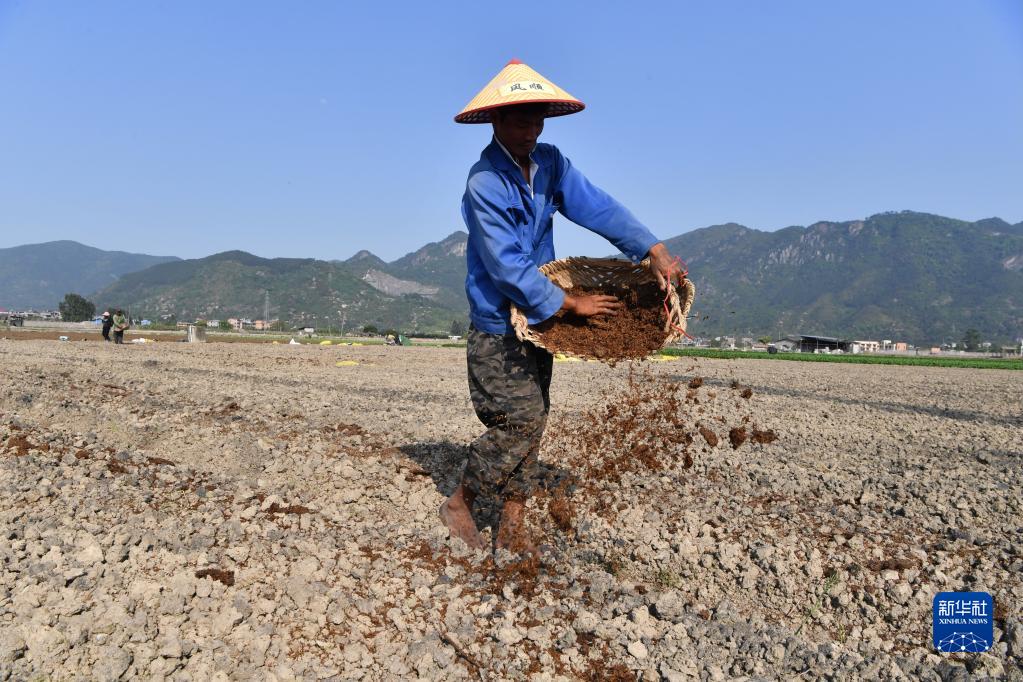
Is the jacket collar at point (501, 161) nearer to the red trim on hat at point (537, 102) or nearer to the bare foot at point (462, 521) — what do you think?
the red trim on hat at point (537, 102)

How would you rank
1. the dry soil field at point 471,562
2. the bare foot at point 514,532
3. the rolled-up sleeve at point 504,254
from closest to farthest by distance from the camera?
the dry soil field at point 471,562 < the rolled-up sleeve at point 504,254 < the bare foot at point 514,532

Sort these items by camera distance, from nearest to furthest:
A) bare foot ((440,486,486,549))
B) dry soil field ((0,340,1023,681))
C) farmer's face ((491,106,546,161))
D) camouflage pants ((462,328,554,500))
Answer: dry soil field ((0,340,1023,681)) → farmer's face ((491,106,546,161)) → camouflage pants ((462,328,554,500)) → bare foot ((440,486,486,549))

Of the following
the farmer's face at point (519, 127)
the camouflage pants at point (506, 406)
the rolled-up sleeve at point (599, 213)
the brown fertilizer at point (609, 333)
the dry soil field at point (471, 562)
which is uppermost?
the farmer's face at point (519, 127)

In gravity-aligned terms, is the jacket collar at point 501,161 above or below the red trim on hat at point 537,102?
below

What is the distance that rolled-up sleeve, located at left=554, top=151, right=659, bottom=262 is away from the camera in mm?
3742

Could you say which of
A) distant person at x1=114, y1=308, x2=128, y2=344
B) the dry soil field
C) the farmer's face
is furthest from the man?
distant person at x1=114, y1=308, x2=128, y2=344

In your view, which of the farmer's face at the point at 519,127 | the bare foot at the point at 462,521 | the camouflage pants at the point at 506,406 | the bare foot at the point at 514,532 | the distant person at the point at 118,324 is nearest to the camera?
the farmer's face at the point at 519,127

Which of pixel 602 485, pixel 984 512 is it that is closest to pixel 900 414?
pixel 984 512

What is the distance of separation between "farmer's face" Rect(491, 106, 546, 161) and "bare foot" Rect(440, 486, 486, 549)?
1.79m

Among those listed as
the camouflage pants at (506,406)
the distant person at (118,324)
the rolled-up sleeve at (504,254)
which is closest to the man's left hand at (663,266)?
the rolled-up sleeve at (504,254)

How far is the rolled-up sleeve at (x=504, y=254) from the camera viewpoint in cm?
328

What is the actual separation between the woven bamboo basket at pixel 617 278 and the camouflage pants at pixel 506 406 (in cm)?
55

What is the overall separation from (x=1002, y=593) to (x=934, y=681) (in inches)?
28.9

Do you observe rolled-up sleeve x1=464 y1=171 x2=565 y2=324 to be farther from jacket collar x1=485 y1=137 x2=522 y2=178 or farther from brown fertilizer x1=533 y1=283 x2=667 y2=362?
brown fertilizer x1=533 y1=283 x2=667 y2=362
